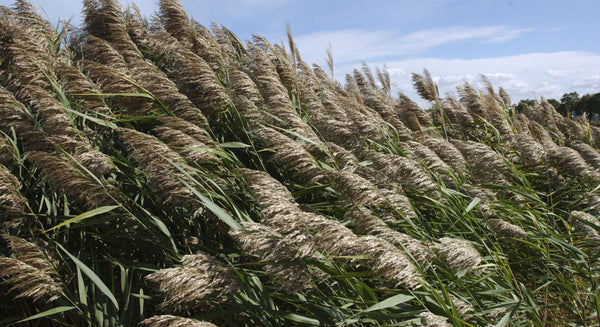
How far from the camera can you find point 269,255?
2223mm

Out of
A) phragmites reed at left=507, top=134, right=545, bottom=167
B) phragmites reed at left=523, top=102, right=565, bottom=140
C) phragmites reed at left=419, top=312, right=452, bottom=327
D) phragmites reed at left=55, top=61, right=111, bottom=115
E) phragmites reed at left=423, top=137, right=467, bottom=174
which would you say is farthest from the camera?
phragmites reed at left=523, top=102, right=565, bottom=140

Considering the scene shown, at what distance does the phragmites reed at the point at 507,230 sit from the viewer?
10.2 feet

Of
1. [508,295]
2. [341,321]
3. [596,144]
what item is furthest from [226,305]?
[596,144]

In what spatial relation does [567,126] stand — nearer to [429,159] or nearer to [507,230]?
[429,159]

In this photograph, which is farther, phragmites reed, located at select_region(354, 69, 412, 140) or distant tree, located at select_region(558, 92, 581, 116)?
distant tree, located at select_region(558, 92, 581, 116)

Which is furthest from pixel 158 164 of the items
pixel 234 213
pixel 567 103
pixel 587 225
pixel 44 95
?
pixel 567 103

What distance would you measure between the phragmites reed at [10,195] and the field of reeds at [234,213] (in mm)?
14

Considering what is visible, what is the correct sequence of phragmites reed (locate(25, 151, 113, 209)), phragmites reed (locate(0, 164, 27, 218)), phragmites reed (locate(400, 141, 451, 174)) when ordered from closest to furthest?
phragmites reed (locate(25, 151, 113, 209)), phragmites reed (locate(0, 164, 27, 218)), phragmites reed (locate(400, 141, 451, 174))

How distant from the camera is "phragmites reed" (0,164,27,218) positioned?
263 cm

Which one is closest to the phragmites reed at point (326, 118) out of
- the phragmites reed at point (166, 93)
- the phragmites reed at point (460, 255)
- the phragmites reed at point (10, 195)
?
the phragmites reed at point (166, 93)

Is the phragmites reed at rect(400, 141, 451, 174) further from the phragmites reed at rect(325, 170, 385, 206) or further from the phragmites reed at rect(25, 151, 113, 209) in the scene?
the phragmites reed at rect(25, 151, 113, 209)

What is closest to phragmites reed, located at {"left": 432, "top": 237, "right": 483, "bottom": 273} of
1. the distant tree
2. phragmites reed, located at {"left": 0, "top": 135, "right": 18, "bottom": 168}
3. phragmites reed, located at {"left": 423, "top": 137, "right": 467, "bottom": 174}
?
phragmites reed, located at {"left": 423, "top": 137, "right": 467, "bottom": 174}

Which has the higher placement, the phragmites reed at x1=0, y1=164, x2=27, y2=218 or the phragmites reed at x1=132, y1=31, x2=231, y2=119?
the phragmites reed at x1=132, y1=31, x2=231, y2=119

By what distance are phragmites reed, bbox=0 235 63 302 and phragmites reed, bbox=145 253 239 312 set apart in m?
0.65
